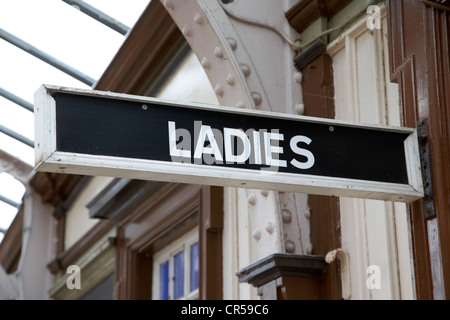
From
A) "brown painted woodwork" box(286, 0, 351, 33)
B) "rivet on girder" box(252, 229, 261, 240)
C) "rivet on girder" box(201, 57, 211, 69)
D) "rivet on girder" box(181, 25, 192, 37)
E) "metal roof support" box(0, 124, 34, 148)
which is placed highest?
"metal roof support" box(0, 124, 34, 148)

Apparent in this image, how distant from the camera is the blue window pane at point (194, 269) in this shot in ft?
21.6

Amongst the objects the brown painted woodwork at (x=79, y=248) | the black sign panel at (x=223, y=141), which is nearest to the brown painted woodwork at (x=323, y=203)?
the black sign panel at (x=223, y=141)

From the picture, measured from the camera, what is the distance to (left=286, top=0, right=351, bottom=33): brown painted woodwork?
5.18 metres

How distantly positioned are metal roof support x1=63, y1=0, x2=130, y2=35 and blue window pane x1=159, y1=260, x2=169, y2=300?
170 centimetres

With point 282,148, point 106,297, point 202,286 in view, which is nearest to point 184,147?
point 282,148

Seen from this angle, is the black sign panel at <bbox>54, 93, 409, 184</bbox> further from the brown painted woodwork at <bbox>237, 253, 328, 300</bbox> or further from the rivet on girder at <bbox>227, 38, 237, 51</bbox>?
the rivet on girder at <bbox>227, 38, 237, 51</bbox>

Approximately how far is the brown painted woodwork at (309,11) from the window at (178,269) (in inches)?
71.7

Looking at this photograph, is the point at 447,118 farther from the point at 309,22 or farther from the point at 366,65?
the point at 309,22

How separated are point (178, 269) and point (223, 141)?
3632 mm

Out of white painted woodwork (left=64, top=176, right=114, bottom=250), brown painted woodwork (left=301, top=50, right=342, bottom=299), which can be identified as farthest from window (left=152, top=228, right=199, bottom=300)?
brown painted woodwork (left=301, top=50, right=342, bottom=299)

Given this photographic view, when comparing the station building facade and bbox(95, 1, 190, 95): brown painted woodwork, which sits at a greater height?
bbox(95, 1, 190, 95): brown painted woodwork

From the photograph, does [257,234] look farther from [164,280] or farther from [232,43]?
[164,280]
